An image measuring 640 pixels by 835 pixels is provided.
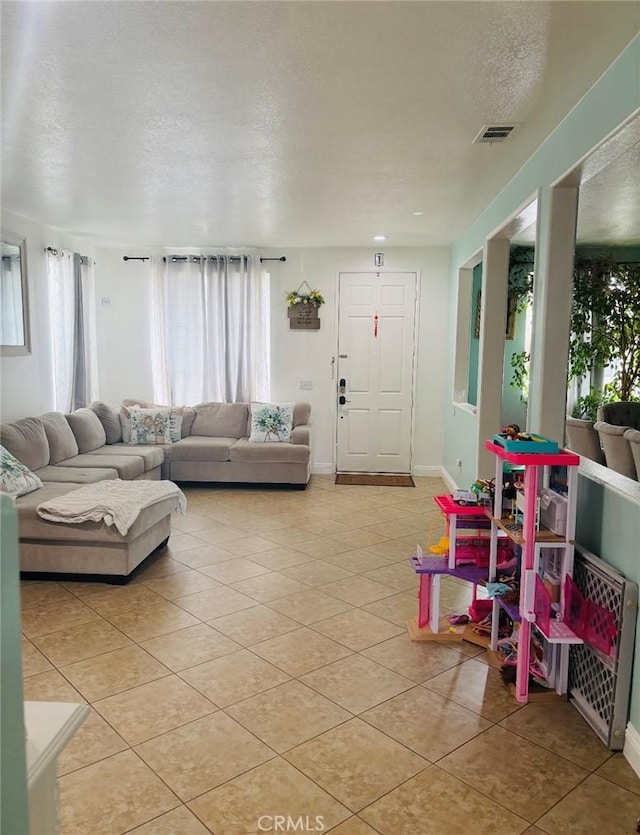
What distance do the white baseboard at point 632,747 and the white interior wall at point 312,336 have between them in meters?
4.89

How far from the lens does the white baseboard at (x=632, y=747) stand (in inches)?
82.9

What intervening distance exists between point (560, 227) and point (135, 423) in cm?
472

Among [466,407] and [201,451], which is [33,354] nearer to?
[201,451]

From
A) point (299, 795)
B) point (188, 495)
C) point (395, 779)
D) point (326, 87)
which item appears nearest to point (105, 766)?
point (299, 795)

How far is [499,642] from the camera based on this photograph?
117 inches

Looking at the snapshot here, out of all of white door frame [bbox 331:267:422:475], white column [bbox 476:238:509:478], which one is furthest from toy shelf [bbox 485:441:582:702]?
white door frame [bbox 331:267:422:475]

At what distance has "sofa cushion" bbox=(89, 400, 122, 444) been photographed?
6324mm

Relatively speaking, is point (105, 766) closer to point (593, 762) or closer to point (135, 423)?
point (593, 762)

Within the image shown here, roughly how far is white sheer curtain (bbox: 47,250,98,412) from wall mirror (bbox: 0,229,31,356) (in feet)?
1.76

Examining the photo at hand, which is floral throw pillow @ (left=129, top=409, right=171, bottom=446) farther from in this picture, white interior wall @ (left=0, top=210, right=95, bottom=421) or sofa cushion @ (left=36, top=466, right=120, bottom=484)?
sofa cushion @ (left=36, top=466, right=120, bottom=484)

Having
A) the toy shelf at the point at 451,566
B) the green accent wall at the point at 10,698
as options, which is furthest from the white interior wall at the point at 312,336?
the green accent wall at the point at 10,698

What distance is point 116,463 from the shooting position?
5.27m

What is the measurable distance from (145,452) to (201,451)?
0.61m

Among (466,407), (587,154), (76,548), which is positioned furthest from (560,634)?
(466,407)
